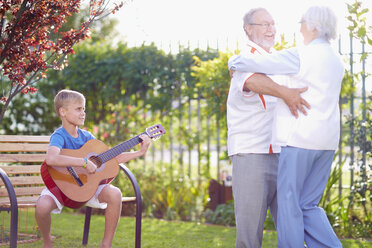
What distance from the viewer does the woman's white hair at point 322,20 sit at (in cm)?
246

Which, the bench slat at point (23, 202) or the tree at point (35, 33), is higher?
the tree at point (35, 33)

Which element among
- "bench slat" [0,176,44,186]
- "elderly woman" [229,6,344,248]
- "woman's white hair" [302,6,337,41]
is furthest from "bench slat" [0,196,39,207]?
"woman's white hair" [302,6,337,41]

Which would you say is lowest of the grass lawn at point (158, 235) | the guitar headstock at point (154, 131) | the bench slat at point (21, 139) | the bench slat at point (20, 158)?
the grass lawn at point (158, 235)

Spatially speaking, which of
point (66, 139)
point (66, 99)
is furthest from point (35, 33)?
point (66, 139)

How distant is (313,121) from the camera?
2.46 metres

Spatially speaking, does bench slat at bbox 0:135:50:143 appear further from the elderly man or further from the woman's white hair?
the woman's white hair

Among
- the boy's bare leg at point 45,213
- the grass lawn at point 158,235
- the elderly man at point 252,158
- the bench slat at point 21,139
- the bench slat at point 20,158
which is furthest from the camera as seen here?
the grass lawn at point 158,235

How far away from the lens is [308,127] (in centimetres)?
245

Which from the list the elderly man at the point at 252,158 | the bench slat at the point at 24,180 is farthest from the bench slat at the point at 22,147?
the elderly man at the point at 252,158

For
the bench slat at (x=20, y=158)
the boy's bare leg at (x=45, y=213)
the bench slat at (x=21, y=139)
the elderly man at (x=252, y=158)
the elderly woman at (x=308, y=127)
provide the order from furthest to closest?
the bench slat at (x=21, y=139)
the bench slat at (x=20, y=158)
the boy's bare leg at (x=45, y=213)
the elderly man at (x=252, y=158)
the elderly woman at (x=308, y=127)

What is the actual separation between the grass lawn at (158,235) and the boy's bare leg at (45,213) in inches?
35.9

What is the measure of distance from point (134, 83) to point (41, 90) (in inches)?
69.4

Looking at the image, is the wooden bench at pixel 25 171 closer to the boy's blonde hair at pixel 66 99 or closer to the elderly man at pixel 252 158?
the boy's blonde hair at pixel 66 99

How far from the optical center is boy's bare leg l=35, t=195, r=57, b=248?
3.42 metres
